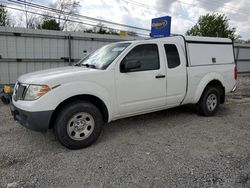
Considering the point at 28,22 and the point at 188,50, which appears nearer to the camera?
the point at 188,50

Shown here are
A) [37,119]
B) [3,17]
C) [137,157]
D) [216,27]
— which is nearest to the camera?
[37,119]

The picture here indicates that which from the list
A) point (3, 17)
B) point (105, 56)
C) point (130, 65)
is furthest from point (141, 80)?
point (3, 17)

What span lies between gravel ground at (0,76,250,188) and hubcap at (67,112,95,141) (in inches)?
10.1

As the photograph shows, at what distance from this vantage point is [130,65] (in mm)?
3561

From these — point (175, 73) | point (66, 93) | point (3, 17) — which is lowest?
point (66, 93)

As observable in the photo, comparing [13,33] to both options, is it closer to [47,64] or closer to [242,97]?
[47,64]

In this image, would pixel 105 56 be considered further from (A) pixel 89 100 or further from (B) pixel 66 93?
(B) pixel 66 93

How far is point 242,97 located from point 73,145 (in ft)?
23.2

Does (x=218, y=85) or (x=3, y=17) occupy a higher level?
(x=3, y=17)

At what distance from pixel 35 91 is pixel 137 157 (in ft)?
6.04

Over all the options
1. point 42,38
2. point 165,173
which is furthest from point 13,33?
point 165,173

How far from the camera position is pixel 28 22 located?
1054 inches

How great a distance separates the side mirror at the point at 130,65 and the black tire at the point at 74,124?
34.3 inches

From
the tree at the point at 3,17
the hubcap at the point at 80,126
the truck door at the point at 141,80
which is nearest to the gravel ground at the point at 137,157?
the hubcap at the point at 80,126
